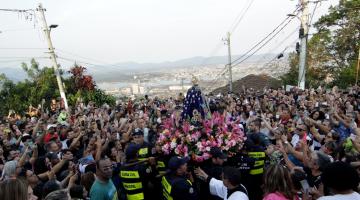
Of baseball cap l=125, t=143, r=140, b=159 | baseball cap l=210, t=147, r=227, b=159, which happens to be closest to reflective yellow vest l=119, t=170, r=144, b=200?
baseball cap l=125, t=143, r=140, b=159

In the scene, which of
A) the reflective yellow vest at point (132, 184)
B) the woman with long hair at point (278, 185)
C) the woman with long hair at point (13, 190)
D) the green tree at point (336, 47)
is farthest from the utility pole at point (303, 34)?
the woman with long hair at point (13, 190)

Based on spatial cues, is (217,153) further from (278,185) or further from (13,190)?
(13,190)

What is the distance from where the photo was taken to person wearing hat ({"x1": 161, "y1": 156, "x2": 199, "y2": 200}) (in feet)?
16.9

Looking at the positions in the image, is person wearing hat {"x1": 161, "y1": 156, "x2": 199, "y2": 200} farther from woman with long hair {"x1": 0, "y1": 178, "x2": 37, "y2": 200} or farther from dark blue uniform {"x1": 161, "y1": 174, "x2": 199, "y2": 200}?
woman with long hair {"x1": 0, "y1": 178, "x2": 37, "y2": 200}

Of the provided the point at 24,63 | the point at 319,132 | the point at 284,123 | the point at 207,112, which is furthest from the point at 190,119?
the point at 24,63

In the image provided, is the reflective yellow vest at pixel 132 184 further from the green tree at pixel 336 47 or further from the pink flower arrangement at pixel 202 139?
the green tree at pixel 336 47

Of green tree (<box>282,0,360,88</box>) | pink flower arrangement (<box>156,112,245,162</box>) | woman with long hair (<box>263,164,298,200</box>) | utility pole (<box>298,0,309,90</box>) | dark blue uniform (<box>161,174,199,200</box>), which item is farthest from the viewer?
green tree (<box>282,0,360,88</box>)

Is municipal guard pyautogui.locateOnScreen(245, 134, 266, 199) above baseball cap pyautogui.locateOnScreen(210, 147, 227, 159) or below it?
below

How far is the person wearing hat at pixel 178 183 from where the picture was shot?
5.15 meters

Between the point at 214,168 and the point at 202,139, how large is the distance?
0.54 meters

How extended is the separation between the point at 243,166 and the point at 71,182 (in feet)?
9.19

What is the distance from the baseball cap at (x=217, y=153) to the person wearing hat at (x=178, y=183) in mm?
665

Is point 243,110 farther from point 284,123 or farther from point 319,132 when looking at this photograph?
point 319,132

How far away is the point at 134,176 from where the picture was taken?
6.12 metres
